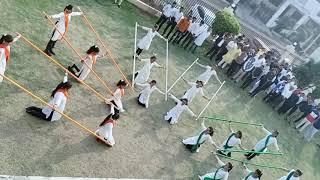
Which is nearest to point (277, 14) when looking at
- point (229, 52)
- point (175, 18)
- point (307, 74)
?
point (307, 74)

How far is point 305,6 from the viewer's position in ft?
151

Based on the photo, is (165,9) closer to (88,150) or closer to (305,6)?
(88,150)

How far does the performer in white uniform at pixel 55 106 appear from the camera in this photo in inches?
488

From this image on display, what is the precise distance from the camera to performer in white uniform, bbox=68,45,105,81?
14930 mm

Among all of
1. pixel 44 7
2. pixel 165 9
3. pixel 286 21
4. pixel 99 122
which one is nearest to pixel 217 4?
pixel 286 21

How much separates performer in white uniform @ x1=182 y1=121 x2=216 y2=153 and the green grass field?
223mm

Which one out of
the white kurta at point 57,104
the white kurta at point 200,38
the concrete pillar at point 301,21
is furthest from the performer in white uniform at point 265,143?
the concrete pillar at point 301,21

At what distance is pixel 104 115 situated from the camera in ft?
47.7

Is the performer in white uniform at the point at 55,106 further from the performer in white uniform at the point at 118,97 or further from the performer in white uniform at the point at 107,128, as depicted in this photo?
the performer in white uniform at the point at 118,97

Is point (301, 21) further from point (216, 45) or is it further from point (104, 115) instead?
point (104, 115)

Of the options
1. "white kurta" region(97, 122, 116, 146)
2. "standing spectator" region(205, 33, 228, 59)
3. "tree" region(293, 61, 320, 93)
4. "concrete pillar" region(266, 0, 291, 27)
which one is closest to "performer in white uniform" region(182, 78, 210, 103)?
"white kurta" region(97, 122, 116, 146)

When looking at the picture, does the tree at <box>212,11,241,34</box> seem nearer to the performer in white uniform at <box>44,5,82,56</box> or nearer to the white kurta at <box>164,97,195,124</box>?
the white kurta at <box>164,97,195,124</box>

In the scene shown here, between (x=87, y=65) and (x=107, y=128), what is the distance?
270cm

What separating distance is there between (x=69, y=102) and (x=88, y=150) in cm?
190
